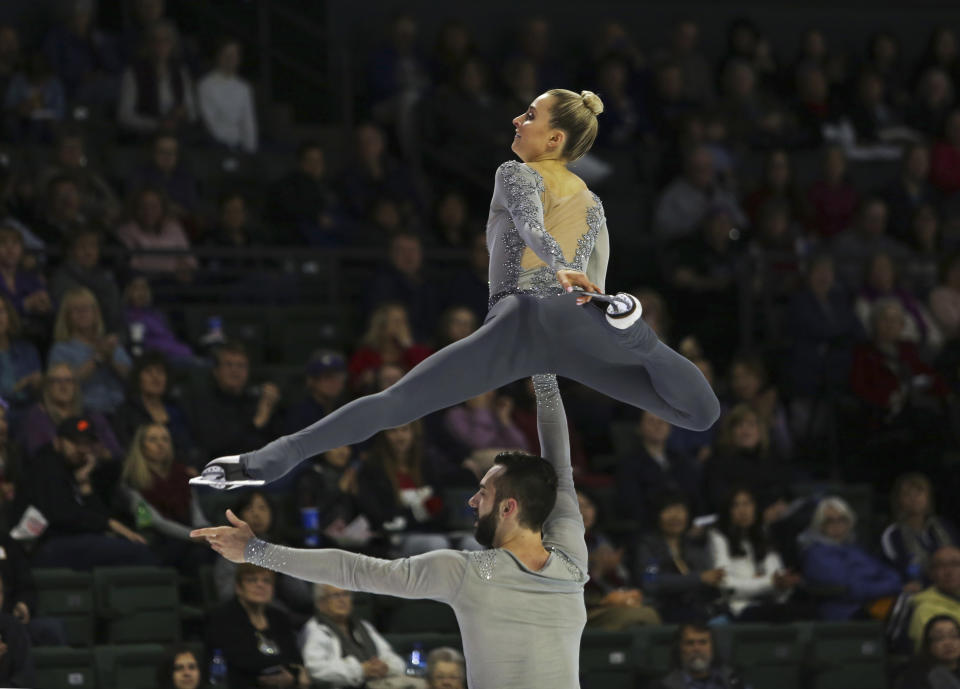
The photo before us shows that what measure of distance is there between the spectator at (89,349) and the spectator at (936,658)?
4.09m

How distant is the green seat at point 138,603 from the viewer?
7.71 m

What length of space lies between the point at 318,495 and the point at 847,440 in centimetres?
380

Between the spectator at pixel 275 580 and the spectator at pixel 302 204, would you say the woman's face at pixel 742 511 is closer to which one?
the spectator at pixel 275 580

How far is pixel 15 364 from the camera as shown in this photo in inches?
345

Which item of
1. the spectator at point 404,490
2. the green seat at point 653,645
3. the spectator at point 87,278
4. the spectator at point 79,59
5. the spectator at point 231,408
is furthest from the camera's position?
the spectator at point 79,59

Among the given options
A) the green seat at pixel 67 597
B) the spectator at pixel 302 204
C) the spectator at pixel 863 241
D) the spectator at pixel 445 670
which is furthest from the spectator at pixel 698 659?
the spectator at pixel 863 241

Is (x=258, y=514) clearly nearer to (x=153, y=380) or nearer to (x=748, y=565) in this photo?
(x=153, y=380)

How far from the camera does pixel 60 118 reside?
417 inches

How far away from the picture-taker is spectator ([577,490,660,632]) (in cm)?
816

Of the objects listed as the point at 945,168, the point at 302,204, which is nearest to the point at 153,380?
the point at 302,204

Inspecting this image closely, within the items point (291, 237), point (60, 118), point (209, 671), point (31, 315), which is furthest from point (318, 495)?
point (60, 118)

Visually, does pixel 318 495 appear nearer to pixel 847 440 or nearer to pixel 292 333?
pixel 292 333

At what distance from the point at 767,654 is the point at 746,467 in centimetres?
139

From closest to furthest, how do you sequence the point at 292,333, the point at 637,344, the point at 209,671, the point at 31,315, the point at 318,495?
the point at 637,344
the point at 209,671
the point at 318,495
the point at 31,315
the point at 292,333
